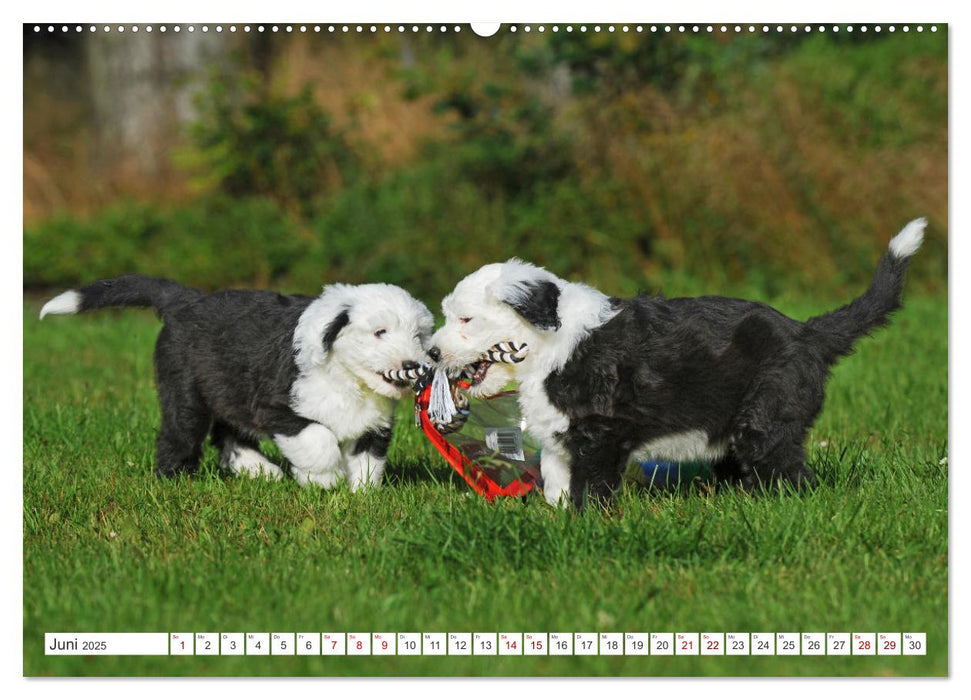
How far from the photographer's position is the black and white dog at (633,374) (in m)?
4.67

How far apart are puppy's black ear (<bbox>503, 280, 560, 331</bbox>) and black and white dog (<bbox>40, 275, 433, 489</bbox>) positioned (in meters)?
0.62

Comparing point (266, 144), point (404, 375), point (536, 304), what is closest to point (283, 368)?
point (404, 375)

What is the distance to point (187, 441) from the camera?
5.69m

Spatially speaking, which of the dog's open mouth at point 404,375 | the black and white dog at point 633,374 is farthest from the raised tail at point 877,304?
the dog's open mouth at point 404,375

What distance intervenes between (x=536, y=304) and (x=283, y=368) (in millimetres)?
1388

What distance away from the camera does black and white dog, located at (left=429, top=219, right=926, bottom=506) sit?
4672 millimetres

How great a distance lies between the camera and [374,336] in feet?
16.6

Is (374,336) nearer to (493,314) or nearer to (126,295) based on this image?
(493,314)

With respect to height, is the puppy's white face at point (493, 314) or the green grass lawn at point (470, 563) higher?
the puppy's white face at point (493, 314)

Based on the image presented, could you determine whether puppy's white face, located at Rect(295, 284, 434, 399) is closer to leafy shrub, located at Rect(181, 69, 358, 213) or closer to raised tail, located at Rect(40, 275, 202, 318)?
raised tail, located at Rect(40, 275, 202, 318)

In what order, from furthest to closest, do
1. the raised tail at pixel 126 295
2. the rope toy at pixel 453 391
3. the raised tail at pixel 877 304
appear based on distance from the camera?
the raised tail at pixel 126 295 → the raised tail at pixel 877 304 → the rope toy at pixel 453 391

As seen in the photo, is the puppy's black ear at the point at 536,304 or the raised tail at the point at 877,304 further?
the raised tail at the point at 877,304

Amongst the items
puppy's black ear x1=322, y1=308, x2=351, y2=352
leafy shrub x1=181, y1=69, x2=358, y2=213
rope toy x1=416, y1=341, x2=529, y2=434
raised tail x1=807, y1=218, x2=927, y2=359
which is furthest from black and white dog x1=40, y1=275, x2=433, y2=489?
leafy shrub x1=181, y1=69, x2=358, y2=213

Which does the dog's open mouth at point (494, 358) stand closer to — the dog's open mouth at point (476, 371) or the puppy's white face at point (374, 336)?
the dog's open mouth at point (476, 371)
